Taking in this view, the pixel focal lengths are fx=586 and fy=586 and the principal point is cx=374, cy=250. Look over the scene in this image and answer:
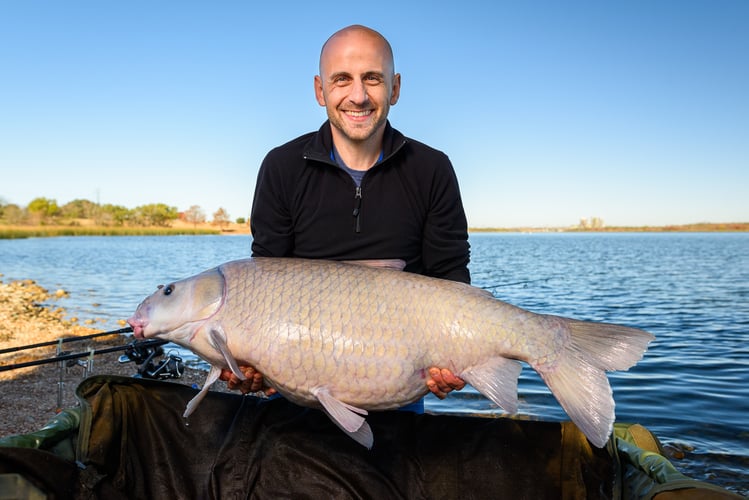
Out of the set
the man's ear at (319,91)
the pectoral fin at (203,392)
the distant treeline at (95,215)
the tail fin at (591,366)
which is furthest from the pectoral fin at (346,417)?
the distant treeline at (95,215)

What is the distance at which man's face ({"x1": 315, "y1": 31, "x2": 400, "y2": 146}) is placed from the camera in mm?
2648

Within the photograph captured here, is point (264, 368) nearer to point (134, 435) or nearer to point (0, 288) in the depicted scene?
point (134, 435)

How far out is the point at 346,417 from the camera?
2158mm

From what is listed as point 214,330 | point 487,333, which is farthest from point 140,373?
point 487,333

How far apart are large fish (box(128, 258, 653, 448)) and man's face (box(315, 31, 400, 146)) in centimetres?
77

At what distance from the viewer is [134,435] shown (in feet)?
8.91

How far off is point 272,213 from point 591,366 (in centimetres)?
161

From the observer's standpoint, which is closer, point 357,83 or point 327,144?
point 357,83

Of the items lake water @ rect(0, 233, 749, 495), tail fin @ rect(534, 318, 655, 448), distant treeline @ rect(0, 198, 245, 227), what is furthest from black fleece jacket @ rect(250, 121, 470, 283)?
distant treeline @ rect(0, 198, 245, 227)

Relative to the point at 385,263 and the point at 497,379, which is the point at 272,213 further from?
the point at 497,379

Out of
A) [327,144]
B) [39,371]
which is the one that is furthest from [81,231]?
[327,144]

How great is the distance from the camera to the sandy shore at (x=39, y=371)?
492cm

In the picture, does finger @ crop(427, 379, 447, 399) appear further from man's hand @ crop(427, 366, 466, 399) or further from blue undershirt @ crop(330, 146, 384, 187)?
blue undershirt @ crop(330, 146, 384, 187)

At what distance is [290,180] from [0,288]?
1705 cm
